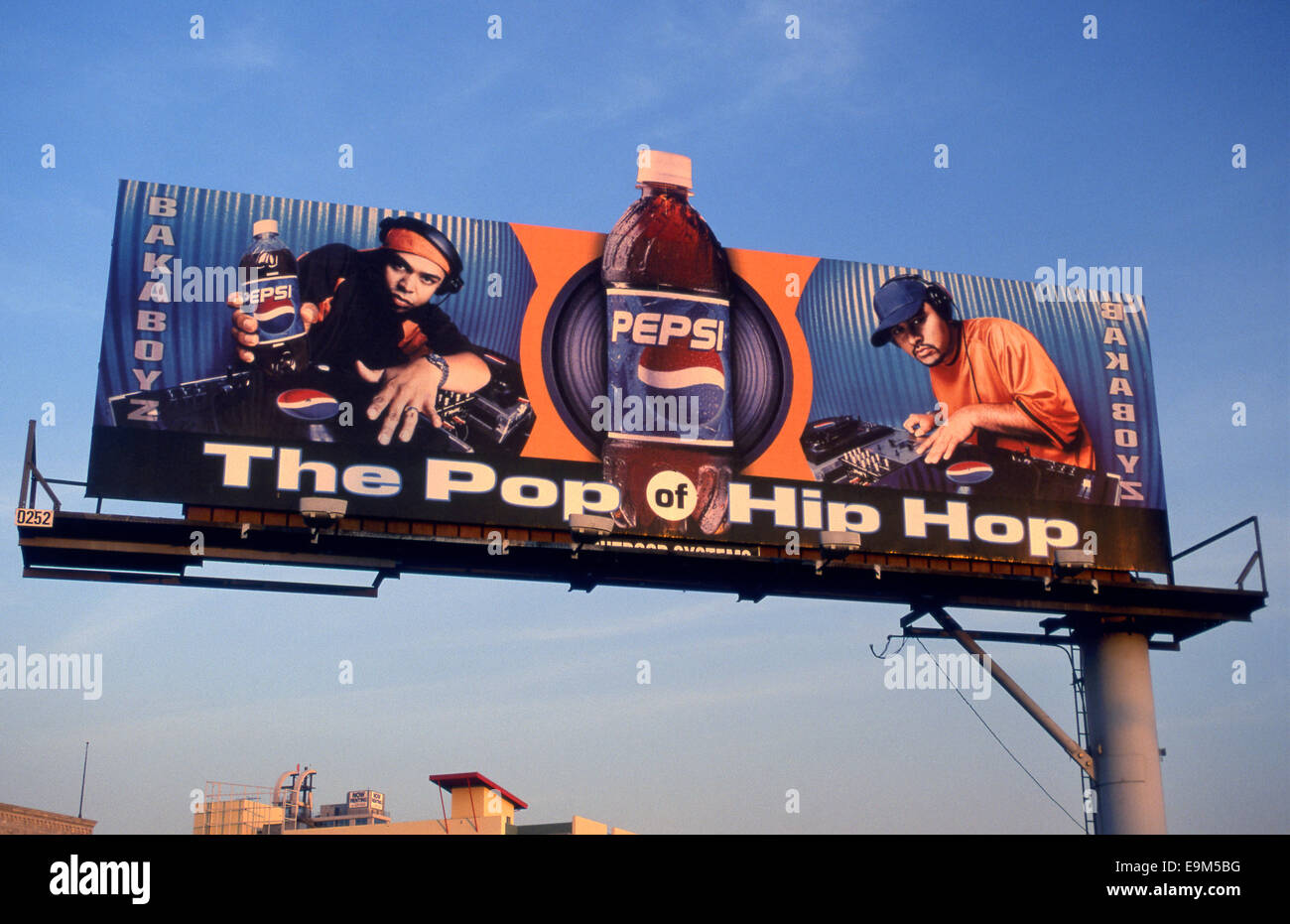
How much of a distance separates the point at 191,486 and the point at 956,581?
37.1 feet

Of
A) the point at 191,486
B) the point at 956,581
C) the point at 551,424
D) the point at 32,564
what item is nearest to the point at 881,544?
the point at 956,581

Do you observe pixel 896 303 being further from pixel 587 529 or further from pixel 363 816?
pixel 363 816

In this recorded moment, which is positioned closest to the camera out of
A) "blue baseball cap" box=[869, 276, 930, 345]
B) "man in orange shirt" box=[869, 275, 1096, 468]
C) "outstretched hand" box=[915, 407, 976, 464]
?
"outstretched hand" box=[915, 407, 976, 464]

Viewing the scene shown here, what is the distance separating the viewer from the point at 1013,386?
76.9 feet

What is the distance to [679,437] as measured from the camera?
70.1 ft

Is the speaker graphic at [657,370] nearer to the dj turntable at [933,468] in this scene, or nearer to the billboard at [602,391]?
the billboard at [602,391]

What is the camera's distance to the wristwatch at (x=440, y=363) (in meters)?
20.9

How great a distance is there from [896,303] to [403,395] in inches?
332

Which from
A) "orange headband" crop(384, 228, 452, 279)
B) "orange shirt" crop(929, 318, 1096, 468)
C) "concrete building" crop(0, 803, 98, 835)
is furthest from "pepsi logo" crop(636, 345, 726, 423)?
"concrete building" crop(0, 803, 98, 835)

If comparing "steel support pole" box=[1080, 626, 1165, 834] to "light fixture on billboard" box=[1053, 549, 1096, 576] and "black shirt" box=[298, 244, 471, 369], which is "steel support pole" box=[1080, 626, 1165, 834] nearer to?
"light fixture on billboard" box=[1053, 549, 1096, 576]

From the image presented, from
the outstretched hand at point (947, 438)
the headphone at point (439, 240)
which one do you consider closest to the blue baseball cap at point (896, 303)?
the outstretched hand at point (947, 438)

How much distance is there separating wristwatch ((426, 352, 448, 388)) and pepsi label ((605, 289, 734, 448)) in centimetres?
249

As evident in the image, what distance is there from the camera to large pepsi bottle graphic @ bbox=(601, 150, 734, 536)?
68.6 ft
